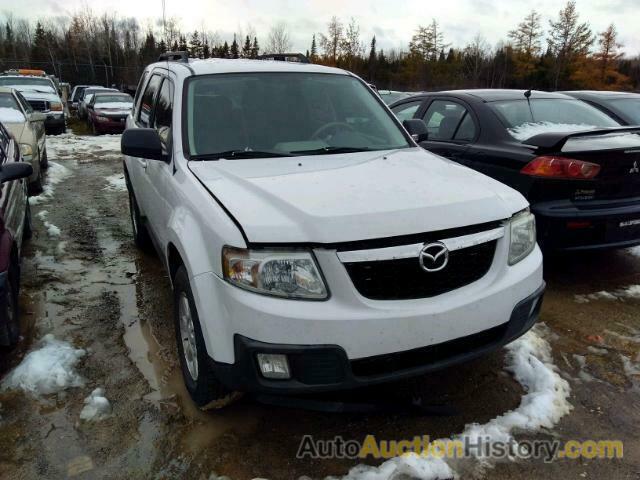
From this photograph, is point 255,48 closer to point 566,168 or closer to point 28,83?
point 28,83

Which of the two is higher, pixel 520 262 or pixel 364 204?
pixel 364 204

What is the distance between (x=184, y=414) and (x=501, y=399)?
1755 millimetres

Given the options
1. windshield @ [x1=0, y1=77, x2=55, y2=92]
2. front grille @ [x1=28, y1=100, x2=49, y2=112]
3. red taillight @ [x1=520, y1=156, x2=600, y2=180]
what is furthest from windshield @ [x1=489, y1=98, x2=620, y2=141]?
windshield @ [x1=0, y1=77, x2=55, y2=92]

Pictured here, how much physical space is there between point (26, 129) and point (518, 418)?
26.9 ft

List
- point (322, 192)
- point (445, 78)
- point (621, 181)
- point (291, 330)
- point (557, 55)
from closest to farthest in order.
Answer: point (291, 330) < point (322, 192) < point (621, 181) < point (557, 55) < point (445, 78)

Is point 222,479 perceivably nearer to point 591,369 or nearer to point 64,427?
point 64,427

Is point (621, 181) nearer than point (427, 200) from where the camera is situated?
No

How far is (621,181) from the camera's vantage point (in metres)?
4.12

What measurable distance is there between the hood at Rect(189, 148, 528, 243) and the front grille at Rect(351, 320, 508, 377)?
1.76ft

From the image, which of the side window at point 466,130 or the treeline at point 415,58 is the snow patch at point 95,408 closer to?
the side window at point 466,130

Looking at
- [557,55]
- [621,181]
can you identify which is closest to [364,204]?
[621,181]

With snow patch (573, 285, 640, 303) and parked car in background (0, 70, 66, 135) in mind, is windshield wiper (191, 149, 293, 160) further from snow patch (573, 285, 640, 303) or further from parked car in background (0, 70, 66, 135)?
parked car in background (0, 70, 66, 135)

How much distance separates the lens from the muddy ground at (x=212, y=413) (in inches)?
95.7

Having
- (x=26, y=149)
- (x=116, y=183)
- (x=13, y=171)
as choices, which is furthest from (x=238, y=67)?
(x=116, y=183)
